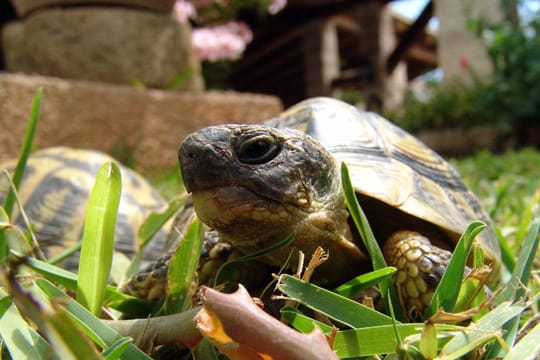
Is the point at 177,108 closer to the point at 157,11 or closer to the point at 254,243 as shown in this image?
the point at 157,11

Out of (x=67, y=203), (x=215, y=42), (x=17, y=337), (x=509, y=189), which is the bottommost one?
(x=67, y=203)

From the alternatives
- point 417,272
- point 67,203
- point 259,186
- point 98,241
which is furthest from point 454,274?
point 67,203

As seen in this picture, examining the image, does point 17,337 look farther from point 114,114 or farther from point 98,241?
point 114,114

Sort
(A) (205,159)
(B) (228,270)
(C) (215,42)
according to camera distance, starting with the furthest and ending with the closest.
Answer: (C) (215,42) < (B) (228,270) < (A) (205,159)

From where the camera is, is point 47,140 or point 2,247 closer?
point 2,247

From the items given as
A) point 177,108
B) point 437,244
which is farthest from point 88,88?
point 437,244

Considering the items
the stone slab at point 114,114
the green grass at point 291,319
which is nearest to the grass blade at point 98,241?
the green grass at point 291,319

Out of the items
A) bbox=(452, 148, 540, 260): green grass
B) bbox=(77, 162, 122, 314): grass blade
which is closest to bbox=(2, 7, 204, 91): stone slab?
bbox=(452, 148, 540, 260): green grass
